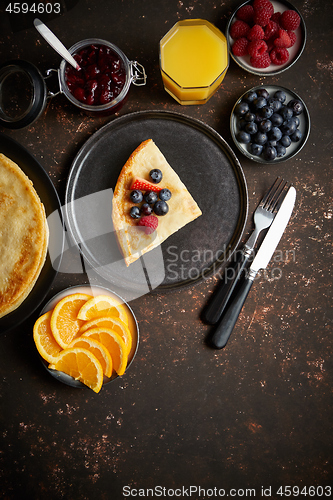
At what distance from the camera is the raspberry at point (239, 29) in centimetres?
232

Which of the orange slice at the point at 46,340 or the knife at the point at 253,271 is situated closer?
the orange slice at the point at 46,340

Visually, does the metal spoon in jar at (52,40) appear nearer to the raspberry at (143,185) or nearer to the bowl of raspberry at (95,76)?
the bowl of raspberry at (95,76)

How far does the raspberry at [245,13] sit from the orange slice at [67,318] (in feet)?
7.90

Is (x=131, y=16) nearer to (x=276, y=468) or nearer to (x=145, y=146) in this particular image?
(x=145, y=146)

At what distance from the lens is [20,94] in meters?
2.37

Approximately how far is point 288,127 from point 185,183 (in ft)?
2.82

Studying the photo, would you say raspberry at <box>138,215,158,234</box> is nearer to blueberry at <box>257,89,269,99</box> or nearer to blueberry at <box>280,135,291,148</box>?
blueberry at <box>280,135,291,148</box>

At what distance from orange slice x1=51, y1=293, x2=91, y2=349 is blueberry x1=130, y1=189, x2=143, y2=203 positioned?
0.81m

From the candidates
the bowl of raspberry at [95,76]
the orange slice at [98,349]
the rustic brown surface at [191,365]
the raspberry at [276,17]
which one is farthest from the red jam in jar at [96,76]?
the orange slice at [98,349]

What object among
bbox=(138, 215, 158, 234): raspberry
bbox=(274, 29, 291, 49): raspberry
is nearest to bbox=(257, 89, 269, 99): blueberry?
bbox=(274, 29, 291, 49): raspberry

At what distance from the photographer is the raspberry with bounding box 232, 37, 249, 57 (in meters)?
2.33

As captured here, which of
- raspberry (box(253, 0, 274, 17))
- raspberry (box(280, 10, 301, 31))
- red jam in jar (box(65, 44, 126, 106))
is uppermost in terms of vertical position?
raspberry (box(253, 0, 274, 17))

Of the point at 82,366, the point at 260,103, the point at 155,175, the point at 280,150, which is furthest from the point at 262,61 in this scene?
the point at 82,366

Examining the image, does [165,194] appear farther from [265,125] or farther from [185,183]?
[265,125]
